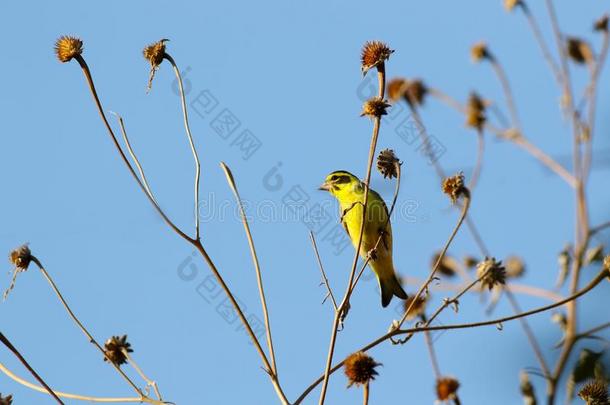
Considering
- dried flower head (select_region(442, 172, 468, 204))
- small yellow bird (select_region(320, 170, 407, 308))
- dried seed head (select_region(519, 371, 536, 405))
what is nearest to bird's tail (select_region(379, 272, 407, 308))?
small yellow bird (select_region(320, 170, 407, 308))

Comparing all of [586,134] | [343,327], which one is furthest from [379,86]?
[586,134]

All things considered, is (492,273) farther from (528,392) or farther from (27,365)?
(27,365)

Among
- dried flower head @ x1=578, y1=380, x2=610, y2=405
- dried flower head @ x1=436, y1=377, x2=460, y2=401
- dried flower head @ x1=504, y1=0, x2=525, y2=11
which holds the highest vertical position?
dried flower head @ x1=504, y1=0, x2=525, y2=11

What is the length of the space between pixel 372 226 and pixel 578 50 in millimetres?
1809

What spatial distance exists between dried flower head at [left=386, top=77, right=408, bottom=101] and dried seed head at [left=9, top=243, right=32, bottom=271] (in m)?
3.59

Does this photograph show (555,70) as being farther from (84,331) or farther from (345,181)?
(84,331)

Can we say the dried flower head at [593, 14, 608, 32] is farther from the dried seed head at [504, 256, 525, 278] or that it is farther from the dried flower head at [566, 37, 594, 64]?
the dried seed head at [504, 256, 525, 278]

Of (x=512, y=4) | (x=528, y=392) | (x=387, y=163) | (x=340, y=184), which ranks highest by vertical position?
(x=512, y=4)

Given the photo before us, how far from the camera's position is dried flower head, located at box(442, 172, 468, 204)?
296 cm

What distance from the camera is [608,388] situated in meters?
2.85

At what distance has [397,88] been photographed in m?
6.35

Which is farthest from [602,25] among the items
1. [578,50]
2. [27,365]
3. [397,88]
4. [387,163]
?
[27,365]

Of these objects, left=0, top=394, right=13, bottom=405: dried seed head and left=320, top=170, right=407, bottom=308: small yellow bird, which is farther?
left=320, top=170, right=407, bottom=308: small yellow bird

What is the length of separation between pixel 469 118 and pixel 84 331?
11.6 feet
